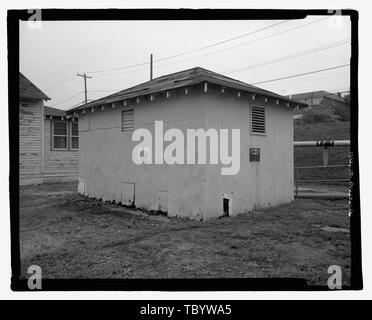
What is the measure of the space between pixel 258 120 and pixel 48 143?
38.7 ft

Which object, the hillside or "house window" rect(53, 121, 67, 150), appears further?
"house window" rect(53, 121, 67, 150)

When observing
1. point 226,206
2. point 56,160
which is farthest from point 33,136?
point 226,206

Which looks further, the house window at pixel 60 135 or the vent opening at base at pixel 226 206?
the house window at pixel 60 135

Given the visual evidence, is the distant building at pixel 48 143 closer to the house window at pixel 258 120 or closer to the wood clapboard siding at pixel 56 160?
the wood clapboard siding at pixel 56 160

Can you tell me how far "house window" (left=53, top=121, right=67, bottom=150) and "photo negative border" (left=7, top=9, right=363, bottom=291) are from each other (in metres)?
14.4

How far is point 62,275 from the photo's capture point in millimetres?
3879

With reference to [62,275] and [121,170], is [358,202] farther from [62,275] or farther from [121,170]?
[121,170]

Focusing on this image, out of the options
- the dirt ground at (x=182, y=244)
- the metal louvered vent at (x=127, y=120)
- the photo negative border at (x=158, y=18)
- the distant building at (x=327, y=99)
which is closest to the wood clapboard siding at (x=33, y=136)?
the dirt ground at (x=182, y=244)

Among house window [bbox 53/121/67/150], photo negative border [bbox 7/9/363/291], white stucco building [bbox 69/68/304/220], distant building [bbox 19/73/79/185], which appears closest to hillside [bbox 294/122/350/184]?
white stucco building [bbox 69/68/304/220]

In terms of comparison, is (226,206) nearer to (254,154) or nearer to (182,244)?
(254,154)

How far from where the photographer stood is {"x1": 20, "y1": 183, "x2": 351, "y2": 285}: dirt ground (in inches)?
161

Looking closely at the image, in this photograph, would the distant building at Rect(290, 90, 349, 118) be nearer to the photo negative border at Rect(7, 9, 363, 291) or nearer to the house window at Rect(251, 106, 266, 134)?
the photo negative border at Rect(7, 9, 363, 291)

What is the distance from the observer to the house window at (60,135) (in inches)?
642
